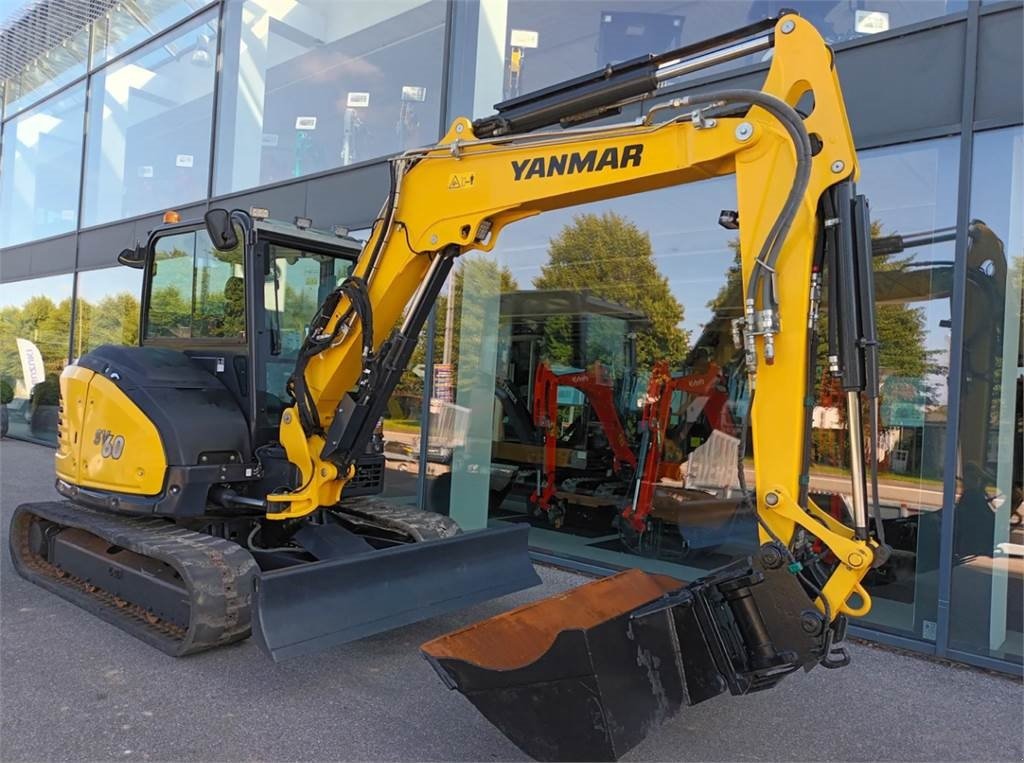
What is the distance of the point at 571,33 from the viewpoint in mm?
7262

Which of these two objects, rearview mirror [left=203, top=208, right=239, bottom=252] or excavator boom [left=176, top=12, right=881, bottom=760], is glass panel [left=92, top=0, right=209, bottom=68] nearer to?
rearview mirror [left=203, top=208, right=239, bottom=252]

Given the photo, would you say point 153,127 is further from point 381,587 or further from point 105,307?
point 381,587

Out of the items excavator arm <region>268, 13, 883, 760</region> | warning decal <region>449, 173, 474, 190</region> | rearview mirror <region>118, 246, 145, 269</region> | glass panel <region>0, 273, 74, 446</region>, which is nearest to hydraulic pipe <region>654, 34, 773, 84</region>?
excavator arm <region>268, 13, 883, 760</region>

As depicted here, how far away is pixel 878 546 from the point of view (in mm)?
2703

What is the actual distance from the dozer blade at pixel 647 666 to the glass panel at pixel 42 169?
13.7 metres

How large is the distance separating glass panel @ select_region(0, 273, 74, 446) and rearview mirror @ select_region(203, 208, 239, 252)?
1086 centimetres

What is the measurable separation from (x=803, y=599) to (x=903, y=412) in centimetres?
290

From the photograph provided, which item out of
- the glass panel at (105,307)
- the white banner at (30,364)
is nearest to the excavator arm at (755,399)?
the glass panel at (105,307)

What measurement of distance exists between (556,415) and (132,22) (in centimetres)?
985

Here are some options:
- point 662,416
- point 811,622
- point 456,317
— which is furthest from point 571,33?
point 811,622

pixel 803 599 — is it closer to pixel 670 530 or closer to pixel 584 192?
pixel 584 192

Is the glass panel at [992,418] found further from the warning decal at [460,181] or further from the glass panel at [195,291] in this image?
the glass panel at [195,291]

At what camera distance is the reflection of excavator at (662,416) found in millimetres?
7277

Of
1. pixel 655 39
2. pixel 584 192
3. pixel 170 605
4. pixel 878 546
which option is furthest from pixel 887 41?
pixel 170 605
